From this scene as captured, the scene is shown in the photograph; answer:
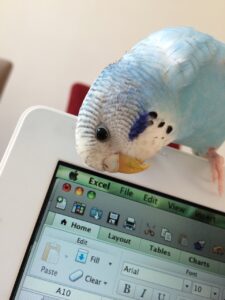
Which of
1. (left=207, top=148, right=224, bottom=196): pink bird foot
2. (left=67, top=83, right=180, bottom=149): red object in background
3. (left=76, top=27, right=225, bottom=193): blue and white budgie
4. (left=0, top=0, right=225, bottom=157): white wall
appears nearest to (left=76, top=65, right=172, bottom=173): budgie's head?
(left=76, top=27, right=225, bottom=193): blue and white budgie

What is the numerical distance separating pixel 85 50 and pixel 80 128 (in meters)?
0.74

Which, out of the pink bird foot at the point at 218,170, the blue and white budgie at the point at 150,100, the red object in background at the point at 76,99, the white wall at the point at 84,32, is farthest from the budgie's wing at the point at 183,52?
the white wall at the point at 84,32

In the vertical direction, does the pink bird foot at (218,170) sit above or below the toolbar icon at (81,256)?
above

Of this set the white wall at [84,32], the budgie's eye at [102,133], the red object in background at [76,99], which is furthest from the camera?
the white wall at [84,32]

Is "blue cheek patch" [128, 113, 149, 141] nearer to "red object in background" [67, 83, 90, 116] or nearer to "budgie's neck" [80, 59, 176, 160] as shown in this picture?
"budgie's neck" [80, 59, 176, 160]

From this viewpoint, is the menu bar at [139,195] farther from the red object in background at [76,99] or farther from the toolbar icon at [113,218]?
the red object in background at [76,99]

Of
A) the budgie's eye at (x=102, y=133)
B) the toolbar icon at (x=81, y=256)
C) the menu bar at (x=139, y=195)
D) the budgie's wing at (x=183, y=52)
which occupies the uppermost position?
the budgie's wing at (x=183, y=52)

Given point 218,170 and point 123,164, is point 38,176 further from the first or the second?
point 218,170

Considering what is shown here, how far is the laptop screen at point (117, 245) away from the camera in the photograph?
407 millimetres

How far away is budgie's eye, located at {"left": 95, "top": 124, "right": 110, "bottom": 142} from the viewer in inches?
14.6

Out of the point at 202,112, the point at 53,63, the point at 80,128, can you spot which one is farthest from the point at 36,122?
the point at 53,63

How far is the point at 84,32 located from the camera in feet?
3.56

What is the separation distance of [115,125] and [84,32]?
77 centimetres

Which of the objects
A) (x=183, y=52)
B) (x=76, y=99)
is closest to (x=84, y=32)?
(x=76, y=99)
